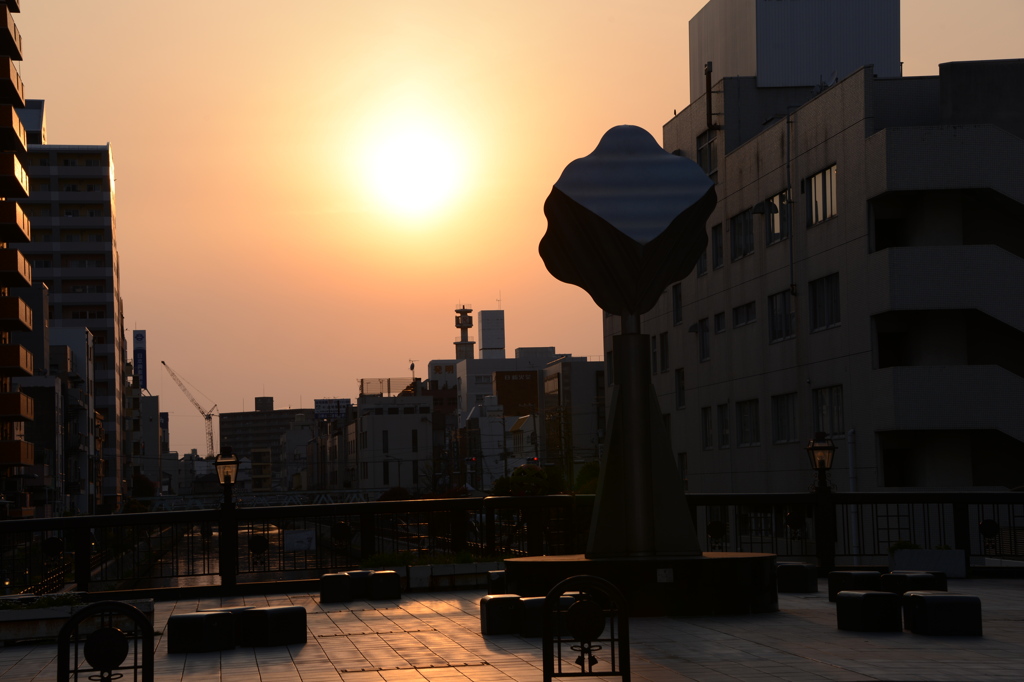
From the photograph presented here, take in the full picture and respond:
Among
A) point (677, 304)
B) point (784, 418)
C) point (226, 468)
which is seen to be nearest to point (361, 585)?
point (226, 468)

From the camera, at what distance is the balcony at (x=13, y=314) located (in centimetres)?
6056

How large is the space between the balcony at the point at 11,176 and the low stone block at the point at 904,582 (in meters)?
53.3

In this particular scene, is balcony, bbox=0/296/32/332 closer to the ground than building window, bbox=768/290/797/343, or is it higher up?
higher up

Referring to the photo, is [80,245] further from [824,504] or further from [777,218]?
[824,504]

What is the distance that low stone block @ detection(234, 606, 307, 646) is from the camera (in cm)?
1520

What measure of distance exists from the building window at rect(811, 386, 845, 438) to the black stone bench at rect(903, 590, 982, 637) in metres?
32.5

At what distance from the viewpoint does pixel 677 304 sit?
2549 inches

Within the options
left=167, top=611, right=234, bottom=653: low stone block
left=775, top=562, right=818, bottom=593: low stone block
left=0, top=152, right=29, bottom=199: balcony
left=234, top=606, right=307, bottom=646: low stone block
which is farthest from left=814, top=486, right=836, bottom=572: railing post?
left=0, top=152, right=29, bottom=199: balcony

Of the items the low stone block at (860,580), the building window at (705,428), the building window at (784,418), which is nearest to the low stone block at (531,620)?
the low stone block at (860,580)

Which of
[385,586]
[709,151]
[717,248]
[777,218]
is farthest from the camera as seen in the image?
[709,151]

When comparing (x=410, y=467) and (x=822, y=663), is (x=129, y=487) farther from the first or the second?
(x=822, y=663)

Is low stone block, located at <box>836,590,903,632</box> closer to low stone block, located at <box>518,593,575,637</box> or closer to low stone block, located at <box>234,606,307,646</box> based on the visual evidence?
low stone block, located at <box>518,593,575,637</box>

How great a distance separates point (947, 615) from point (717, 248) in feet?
149

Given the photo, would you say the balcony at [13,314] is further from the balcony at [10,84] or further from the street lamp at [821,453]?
the street lamp at [821,453]
